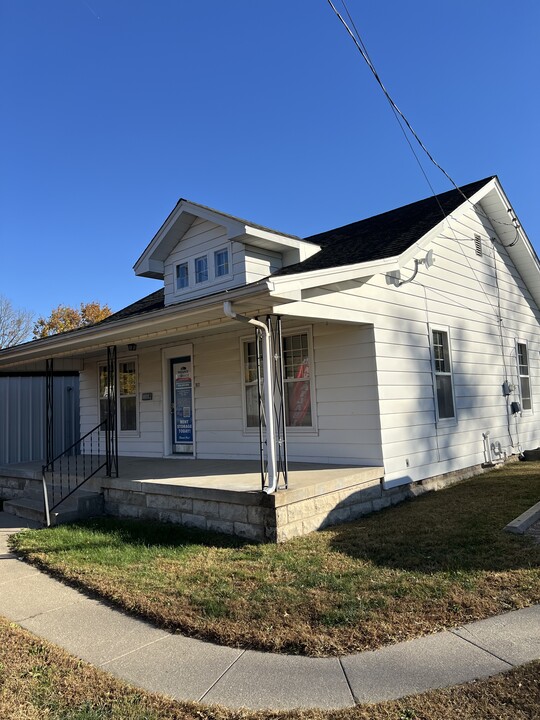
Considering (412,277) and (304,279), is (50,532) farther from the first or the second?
(412,277)

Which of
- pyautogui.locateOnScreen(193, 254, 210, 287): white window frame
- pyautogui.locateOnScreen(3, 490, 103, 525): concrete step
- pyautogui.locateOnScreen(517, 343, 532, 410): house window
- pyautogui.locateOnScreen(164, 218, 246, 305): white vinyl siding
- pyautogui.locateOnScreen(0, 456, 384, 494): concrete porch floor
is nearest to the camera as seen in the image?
pyautogui.locateOnScreen(0, 456, 384, 494): concrete porch floor

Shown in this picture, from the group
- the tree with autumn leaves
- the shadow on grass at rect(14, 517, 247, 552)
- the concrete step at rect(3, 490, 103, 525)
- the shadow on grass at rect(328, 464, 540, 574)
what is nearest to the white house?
the shadow on grass at rect(328, 464, 540, 574)

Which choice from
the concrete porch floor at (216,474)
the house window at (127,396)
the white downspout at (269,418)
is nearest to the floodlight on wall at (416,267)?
the concrete porch floor at (216,474)

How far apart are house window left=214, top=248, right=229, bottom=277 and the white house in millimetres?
26

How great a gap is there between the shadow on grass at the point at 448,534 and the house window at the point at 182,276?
6.01 meters

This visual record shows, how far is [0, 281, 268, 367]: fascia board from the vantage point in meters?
5.67

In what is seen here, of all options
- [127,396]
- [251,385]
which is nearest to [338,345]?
[251,385]

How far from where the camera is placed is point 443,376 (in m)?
9.59

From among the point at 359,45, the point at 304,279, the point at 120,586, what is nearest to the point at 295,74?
the point at 359,45

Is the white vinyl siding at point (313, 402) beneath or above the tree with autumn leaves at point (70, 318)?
beneath

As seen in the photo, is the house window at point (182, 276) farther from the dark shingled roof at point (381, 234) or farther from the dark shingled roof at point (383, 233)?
the dark shingled roof at point (383, 233)

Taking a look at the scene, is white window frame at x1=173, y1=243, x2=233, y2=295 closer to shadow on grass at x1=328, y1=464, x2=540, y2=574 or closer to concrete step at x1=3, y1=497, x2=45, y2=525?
concrete step at x1=3, y1=497, x2=45, y2=525

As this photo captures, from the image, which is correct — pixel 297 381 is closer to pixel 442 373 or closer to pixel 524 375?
pixel 442 373

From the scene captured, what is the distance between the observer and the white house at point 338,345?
7297 millimetres
